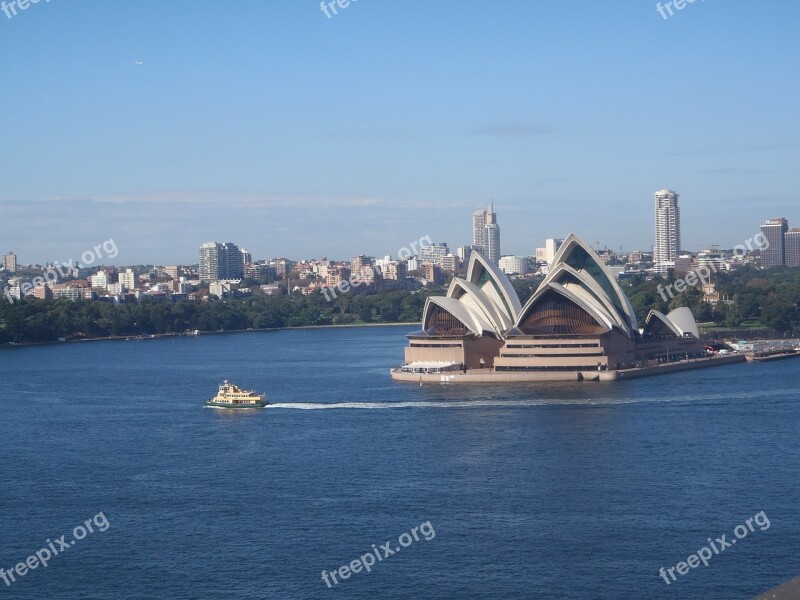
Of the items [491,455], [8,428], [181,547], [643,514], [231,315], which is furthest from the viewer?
[231,315]

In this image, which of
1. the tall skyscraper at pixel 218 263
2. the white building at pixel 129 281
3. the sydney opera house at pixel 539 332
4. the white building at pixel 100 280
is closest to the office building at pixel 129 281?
the white building at pixel 129 281

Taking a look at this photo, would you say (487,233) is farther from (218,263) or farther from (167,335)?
(167,335)

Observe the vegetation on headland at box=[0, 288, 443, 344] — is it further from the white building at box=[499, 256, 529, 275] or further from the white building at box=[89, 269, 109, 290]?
the white building at box=[499, 256, 529, 275]

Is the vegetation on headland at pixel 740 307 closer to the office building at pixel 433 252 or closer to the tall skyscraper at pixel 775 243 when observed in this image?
the tall skyscraper at pixel 775 243

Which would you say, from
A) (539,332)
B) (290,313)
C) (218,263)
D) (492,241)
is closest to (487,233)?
(492,241)

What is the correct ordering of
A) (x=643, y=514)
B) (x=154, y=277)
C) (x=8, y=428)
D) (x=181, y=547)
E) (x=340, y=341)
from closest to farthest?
1. (x=181, y=547)
2. (x=643, y=514)
3. (x=8, y=428)
4. (x=340, y=341)
5. (x=154, y=277)

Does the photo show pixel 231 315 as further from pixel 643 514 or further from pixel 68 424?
pixel 643 514

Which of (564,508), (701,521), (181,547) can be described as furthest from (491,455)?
(181,547)
